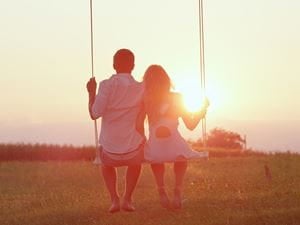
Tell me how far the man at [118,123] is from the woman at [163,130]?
160 millimetres

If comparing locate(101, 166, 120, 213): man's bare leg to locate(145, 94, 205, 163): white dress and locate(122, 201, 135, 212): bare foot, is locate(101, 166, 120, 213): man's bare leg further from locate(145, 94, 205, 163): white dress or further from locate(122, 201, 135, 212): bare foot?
locate(145, 94, 205, 163): white dress

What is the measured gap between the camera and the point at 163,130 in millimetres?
12617

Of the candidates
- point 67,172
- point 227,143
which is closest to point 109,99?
point 67,172

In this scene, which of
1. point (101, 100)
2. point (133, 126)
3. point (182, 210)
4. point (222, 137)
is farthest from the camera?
point (222, 137)

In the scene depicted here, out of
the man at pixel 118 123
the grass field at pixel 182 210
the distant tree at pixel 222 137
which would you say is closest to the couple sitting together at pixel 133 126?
A: the man at pixel 118 123

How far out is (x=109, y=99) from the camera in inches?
490

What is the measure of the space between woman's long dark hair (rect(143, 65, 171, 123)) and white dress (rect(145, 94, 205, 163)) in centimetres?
9

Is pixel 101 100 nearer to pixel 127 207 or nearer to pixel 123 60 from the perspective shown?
pixel 123 60

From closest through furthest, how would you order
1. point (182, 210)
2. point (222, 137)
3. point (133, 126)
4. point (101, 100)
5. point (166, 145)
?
point (101, 100), point (133, 126), point (166, 145), point (182, 210), point (222, 137)

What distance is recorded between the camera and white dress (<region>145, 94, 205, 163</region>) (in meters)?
12.5

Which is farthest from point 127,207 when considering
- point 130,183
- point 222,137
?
point 222,137

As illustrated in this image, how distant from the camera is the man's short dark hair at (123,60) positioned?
12.7 m

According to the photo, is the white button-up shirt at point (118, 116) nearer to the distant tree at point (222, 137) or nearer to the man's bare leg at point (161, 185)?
the man's bare leg at point (161, 185)

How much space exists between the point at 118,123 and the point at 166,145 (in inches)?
28.8
